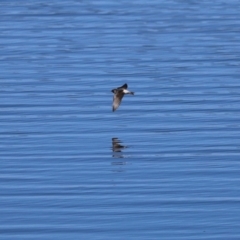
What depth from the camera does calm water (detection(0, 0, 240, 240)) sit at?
1462cm

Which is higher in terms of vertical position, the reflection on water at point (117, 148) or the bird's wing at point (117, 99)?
the bird's wing at point (117, 99)

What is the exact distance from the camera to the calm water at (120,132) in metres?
14.6

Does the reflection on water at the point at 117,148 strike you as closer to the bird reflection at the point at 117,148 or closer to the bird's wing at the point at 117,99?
the bird reflection at the point at 117,148

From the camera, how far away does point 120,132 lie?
19906 mm

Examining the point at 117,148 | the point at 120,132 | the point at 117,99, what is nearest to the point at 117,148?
the point at 117,148

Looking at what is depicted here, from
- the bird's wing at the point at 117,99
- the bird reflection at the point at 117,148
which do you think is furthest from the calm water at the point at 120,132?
the bird's wing at the point at 117,99

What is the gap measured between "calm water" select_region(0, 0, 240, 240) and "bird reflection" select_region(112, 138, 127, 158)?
0.07ft

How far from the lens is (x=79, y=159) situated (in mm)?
17859

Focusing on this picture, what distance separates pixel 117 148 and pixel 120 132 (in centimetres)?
135

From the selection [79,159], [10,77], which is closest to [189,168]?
[79,159]

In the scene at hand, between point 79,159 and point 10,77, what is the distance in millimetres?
8406

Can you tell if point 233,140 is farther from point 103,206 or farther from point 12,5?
point 12,5

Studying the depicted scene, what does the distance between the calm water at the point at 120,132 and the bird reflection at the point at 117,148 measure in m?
0.02

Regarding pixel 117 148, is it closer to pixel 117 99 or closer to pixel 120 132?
pixel 120 132
